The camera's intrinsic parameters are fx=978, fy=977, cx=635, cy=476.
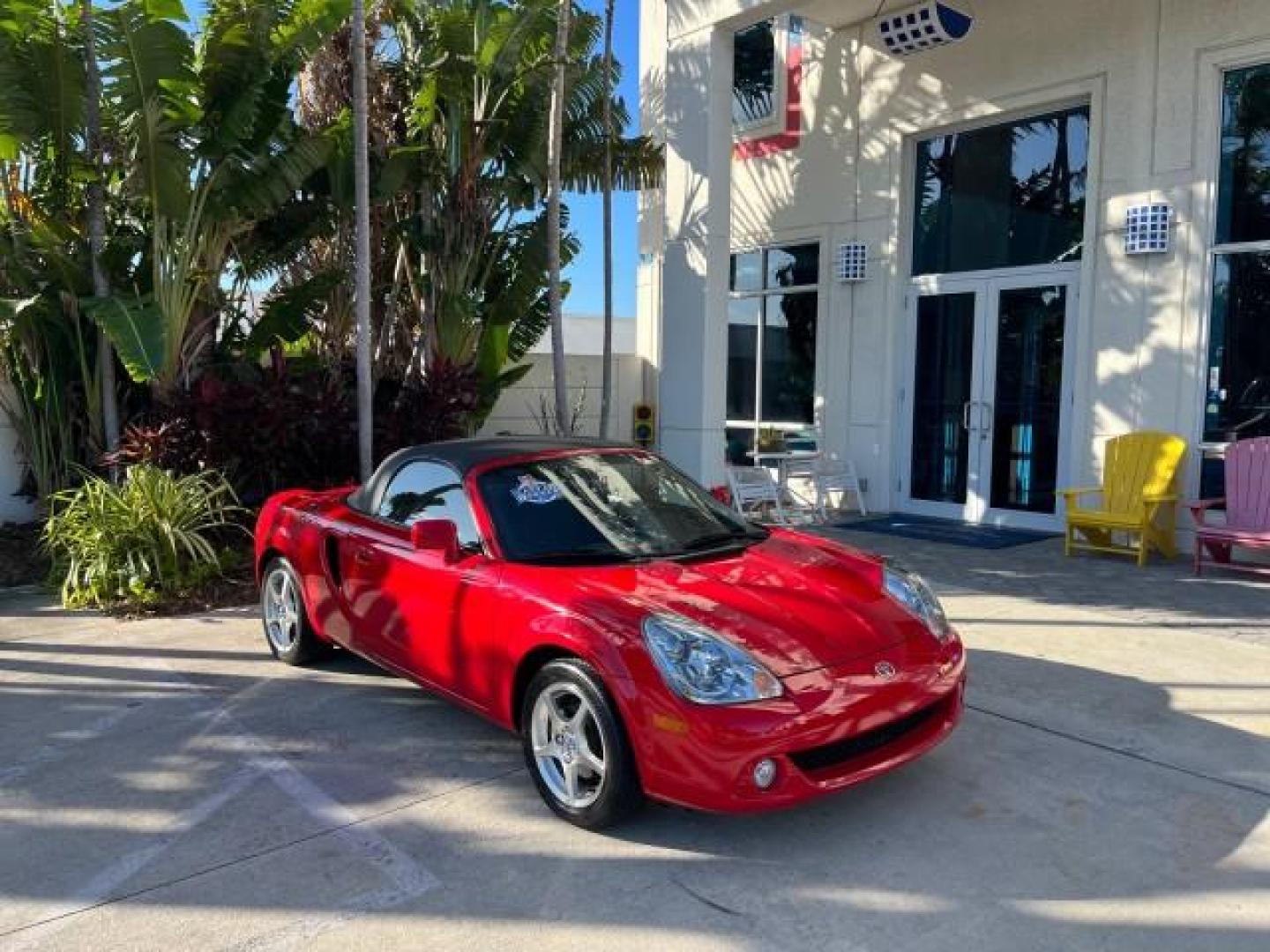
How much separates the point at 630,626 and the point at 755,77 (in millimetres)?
10841

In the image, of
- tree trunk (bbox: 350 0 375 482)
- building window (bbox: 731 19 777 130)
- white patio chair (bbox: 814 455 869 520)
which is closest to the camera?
tree trunk (bbox: 350 0 375 482)

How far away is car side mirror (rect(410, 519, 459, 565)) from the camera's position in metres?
4.21

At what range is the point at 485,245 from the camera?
1039 centimetres

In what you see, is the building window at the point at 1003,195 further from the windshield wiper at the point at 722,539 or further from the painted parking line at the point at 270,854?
the painted parking line at the point at 270,854

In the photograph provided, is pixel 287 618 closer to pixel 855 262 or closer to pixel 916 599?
pixel 916 599

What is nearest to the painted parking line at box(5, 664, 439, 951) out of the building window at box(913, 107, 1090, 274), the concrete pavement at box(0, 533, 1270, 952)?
the concrete pavement at box(0, 533, 1270, 952)

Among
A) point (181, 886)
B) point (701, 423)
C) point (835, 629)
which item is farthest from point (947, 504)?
point (181, 886)

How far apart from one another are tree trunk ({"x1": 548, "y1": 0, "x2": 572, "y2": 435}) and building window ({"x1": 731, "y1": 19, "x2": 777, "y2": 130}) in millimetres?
3849

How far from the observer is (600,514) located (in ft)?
14.5

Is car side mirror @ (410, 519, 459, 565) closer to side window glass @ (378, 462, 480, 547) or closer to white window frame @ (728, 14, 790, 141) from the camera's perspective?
side window glass @ (378, 462, 480, 547)

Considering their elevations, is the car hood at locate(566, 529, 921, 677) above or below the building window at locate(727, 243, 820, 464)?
below

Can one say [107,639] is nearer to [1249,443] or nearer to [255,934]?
[255,934]

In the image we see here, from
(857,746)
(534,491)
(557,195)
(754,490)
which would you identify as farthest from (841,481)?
(857,746)

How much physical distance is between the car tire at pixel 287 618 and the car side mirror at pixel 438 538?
156 centimetres
